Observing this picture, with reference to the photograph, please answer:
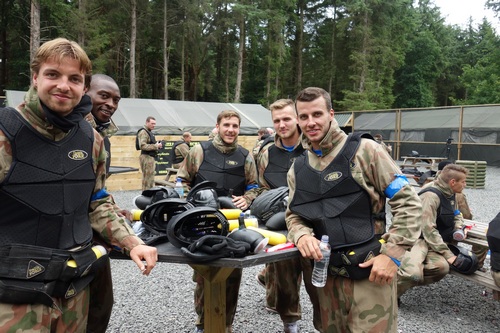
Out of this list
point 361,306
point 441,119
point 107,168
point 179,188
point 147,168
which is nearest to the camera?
point 361,306

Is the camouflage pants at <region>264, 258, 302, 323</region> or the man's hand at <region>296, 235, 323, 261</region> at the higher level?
the man's hand at <region>296, 235, 323, 261</region>

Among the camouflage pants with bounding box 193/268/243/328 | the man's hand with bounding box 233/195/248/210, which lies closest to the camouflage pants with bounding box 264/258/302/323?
the camouflage pants with bounding box 193/268/243/328

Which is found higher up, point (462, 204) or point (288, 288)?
point (462, 204)

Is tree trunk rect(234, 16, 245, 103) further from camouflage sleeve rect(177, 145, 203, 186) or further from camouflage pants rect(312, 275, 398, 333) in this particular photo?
camouflage pants rect(312, 275, 398, 333)

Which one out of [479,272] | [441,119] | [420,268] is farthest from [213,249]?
[441,119]

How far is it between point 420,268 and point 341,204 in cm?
235

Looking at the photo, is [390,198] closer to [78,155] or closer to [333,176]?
[333,176]

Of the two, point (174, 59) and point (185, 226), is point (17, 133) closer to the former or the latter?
point (185, 226)

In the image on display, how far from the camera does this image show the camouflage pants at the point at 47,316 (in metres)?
1.75

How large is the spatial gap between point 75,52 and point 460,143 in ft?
63.9

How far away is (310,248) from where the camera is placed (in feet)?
7.79

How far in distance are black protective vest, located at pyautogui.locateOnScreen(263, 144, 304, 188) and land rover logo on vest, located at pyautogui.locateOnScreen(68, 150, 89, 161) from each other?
6.86 feet

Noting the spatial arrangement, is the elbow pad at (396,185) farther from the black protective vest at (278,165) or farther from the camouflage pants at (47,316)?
the camouflage pants at (47,316)

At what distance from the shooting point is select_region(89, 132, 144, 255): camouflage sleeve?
2258 millimetres
